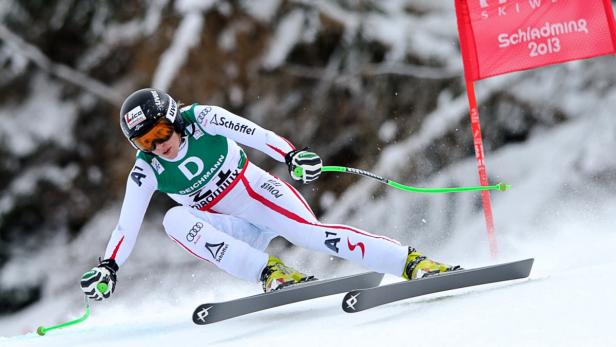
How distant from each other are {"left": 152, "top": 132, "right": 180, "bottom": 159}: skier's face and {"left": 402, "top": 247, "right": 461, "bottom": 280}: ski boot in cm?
106

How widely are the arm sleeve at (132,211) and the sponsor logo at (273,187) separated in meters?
0.48

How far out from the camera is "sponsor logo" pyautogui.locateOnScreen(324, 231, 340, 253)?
11.5ft

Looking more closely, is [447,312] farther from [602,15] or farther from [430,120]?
[430,120]

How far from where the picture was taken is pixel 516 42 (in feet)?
13.9

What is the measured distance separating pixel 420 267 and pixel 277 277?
61cm

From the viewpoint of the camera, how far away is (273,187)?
376 centimetres

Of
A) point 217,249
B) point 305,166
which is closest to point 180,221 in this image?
point 217,249

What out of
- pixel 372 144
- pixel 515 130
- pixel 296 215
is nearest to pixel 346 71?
pixel 372 144

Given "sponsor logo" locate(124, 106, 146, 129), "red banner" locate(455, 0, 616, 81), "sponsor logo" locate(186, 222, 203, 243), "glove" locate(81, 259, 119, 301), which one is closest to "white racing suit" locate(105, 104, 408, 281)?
"sponsor logo" locate(186, 222, 203, 243)

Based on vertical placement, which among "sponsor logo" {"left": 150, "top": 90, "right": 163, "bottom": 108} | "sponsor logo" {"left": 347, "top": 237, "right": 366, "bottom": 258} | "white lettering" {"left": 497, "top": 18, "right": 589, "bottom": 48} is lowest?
"sponsor logo" {"left": 347, "top": 237, "right": 366, "bottom": 258}

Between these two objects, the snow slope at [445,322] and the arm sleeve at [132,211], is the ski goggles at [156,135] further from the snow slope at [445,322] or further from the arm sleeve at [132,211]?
the snow slope at [445,322]

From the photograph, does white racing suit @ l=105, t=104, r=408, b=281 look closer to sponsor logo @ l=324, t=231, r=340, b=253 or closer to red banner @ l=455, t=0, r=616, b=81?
sponsor logo @ l=324, t=231, r=340, b=253

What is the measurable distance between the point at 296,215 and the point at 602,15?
1803 millimetres

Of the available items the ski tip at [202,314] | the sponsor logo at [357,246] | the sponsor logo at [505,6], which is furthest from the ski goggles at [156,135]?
the sponsor logo at [505,6]
